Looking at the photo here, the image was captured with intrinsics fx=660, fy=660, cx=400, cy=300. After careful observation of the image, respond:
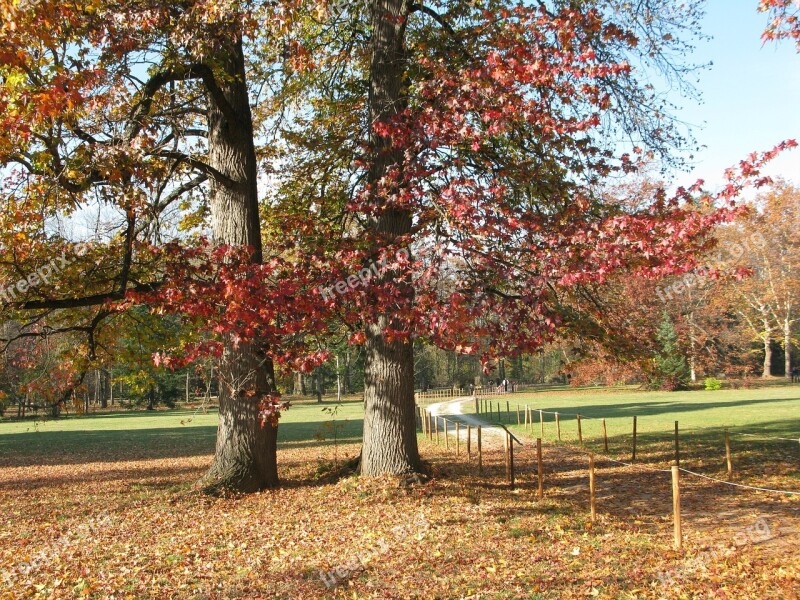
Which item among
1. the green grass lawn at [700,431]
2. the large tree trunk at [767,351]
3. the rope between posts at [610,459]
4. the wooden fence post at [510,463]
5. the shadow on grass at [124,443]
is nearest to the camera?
the wooden fence post at [510,463]

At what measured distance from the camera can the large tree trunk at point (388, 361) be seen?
11.2 meters

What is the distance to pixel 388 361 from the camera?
Answer: 11.3 meters

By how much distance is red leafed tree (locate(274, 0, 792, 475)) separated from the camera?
8477mm
